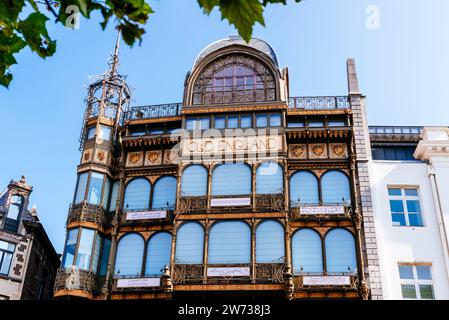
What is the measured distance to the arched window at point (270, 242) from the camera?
23.6 metres

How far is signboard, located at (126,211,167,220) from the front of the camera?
Result: 25.8m

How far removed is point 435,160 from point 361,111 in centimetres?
444

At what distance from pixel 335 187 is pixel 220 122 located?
664 centimetres

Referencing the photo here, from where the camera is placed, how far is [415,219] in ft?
81.7

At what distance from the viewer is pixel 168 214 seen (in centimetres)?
2577

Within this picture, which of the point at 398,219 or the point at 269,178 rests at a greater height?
the point at 269,178

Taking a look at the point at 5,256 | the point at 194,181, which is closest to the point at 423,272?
the point at 194,181

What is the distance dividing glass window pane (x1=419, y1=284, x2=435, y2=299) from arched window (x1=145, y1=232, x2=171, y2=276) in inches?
447

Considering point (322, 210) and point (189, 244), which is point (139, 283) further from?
point (322, 210)

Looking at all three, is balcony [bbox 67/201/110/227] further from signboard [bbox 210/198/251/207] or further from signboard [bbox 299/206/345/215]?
signboard [bbox 299/206/345/215]

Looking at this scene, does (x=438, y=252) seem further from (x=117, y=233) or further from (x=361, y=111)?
(x=117, y=233)

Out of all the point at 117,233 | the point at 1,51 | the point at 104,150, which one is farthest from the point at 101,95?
the point at 1,51

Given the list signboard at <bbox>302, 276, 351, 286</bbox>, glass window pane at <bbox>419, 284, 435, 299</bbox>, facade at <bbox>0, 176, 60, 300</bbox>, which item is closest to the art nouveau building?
signboard at <bbox>302, 276, 351, 286</bbox>

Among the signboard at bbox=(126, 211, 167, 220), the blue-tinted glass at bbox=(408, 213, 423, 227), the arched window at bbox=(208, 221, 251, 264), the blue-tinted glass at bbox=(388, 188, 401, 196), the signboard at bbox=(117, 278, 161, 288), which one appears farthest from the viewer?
the signboard at bbox=(126, 211, 167, 220)
